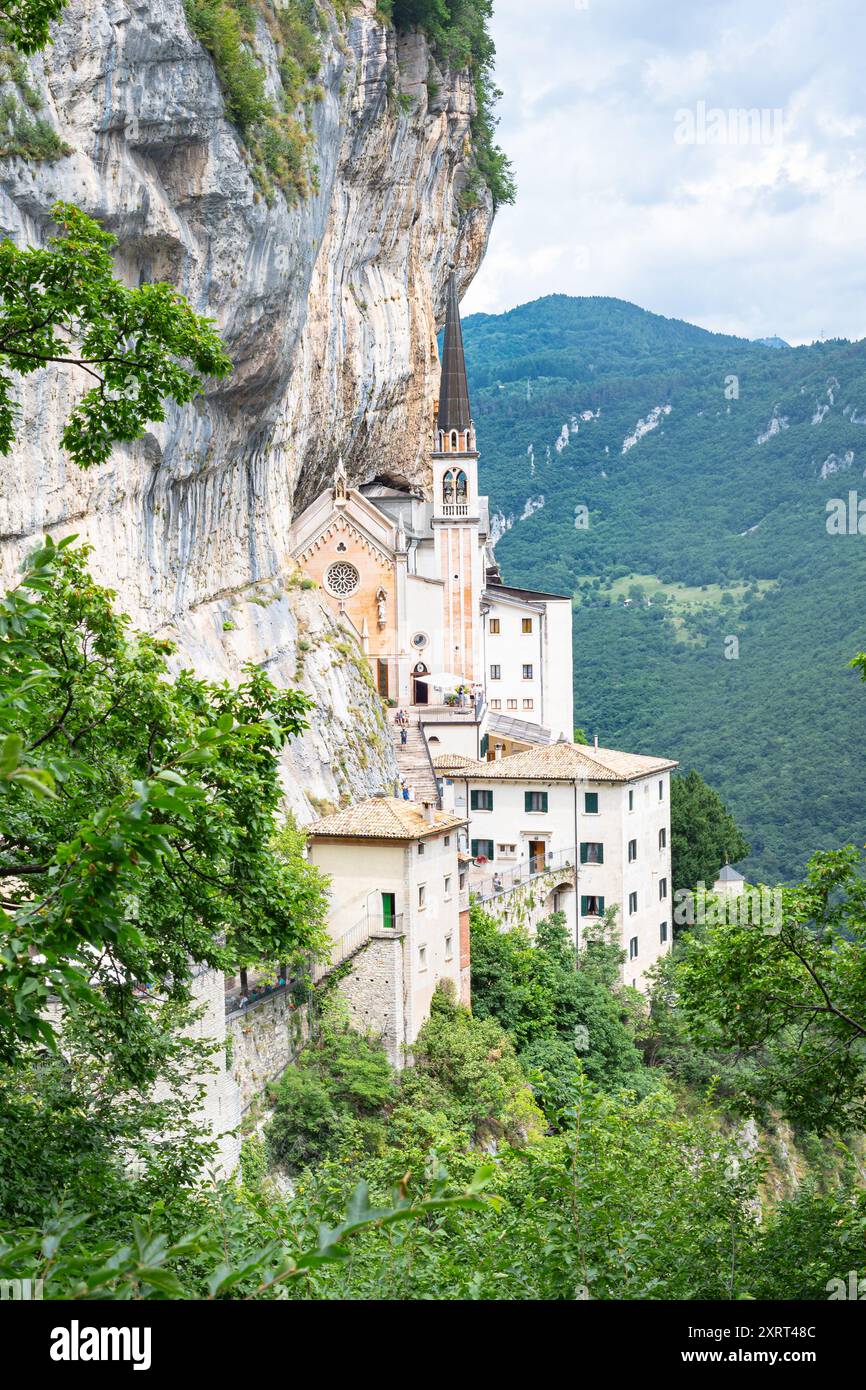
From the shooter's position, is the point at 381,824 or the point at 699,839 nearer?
the point at 381,824

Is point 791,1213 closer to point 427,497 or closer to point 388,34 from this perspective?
point 388,34

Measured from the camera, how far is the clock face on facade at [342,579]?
182 ft

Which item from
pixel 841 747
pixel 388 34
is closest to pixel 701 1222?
pixel 388 34

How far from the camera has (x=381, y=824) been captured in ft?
96.5

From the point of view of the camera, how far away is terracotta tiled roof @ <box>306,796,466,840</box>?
28984 mm

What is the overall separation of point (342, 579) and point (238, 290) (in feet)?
79.2

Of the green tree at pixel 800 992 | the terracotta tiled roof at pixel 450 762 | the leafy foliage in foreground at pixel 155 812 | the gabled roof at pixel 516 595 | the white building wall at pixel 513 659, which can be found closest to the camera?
the leafy foliage in foreground at pixel 155 812

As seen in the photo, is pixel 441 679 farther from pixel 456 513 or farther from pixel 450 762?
pixel 450 762

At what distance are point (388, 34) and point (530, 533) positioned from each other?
74894 millimetres

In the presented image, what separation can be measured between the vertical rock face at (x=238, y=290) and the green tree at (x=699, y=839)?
12.0 metres

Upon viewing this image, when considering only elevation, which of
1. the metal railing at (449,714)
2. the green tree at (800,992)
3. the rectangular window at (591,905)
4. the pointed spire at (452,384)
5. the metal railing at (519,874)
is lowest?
the rectangular window at (591,905)

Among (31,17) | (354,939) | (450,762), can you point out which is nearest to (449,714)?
(450,762)

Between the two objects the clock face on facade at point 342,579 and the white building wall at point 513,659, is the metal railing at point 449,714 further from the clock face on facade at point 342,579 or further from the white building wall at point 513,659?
the white building wall at point 513,659

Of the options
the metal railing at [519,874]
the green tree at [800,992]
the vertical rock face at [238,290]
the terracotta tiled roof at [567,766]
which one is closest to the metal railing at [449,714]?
the terracotta tiled roof at [567,766]
